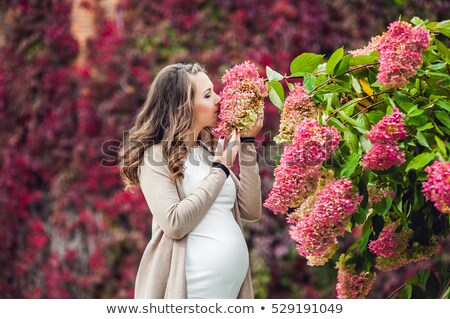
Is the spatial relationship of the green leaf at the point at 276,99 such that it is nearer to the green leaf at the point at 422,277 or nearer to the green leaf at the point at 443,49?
the green leaf at the point at 443,49

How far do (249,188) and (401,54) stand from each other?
0.82 m

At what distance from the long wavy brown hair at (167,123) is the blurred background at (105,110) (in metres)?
2.44

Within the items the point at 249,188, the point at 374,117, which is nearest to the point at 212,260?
the point at 249,188

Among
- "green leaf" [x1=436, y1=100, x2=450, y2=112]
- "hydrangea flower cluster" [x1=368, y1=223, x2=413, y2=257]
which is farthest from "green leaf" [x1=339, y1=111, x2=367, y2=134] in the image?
"hydrangea flower cluster" [x1=368, y1=223, x2=413, y2=257]

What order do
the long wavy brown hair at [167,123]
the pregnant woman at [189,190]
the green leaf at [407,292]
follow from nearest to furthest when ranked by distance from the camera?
the pregnant woman at [189,190], the long wavy brown hair at [167,123], the green leaf at [407,292]

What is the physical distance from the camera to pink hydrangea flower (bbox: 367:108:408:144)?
78.8 inches

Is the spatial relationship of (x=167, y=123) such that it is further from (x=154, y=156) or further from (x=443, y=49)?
(x=443, y=49)

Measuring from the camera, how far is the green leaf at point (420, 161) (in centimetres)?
197

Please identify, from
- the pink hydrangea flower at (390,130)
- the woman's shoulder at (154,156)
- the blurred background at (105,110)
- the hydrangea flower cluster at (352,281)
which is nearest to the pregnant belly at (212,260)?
the woman's shoulder at (154,156)
